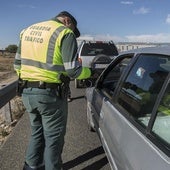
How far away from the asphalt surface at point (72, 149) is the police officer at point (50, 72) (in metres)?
0.97

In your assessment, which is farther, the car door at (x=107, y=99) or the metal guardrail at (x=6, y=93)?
the metal guardrail at (x=6, y=93)

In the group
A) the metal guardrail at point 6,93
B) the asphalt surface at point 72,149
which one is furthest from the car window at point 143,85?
the metal guardrail at point 6,93

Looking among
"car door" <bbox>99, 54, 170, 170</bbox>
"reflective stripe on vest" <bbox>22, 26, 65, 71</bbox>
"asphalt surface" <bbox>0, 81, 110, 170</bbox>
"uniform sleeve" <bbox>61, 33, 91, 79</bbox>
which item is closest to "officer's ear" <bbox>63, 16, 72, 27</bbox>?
"reflective stripe on vest" <bbox>22, 26, 65, 71</bbox>

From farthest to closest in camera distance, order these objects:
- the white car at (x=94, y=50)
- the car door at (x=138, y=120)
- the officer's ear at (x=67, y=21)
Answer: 1. the white car at (x=94, y=50)
2. the officer's ear at (x=67, y=21)
3. the car door at (x=138, y=120)

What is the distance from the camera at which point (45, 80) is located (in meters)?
4.18

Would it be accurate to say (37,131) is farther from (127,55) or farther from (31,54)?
(127,55)

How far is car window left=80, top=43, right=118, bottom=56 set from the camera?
15.3 metres

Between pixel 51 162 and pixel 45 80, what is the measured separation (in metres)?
0.92

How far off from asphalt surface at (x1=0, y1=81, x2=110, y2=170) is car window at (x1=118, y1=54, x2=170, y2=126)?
146 centimetres

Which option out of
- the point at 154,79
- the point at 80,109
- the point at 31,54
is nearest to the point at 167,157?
the point at 154,79

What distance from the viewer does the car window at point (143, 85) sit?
331 cm

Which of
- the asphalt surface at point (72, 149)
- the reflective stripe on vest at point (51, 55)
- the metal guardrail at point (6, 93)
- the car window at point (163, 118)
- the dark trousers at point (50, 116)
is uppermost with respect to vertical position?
the reflective stripe on vest at point (51, 55)

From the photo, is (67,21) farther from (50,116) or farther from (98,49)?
(98,49)

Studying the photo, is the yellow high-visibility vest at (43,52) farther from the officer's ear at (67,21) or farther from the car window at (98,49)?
the car window at (98,49)
